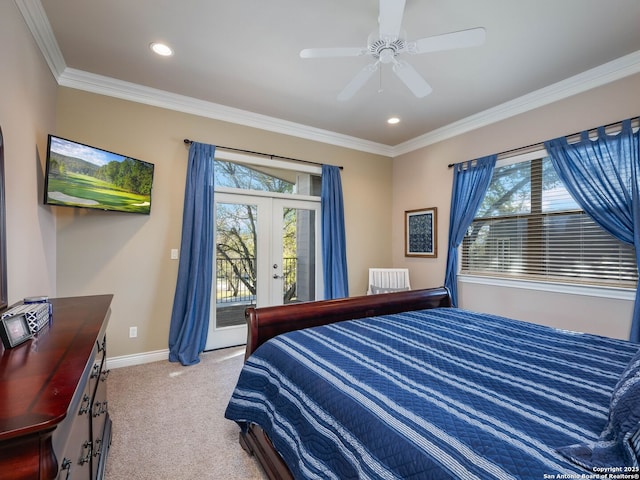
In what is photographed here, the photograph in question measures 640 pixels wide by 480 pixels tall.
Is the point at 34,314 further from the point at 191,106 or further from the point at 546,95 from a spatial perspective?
the point at 546,95

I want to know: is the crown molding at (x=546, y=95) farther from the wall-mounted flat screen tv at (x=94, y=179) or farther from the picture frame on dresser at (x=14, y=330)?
the picture frame on dresser at (x=14, y=330)

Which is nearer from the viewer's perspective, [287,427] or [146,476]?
[287,427]

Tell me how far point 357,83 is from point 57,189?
99.0 inches

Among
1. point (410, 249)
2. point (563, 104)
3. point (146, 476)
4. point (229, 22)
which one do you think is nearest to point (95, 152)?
point (229, 22)

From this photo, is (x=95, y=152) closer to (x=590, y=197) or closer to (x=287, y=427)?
(x=287, y=427)

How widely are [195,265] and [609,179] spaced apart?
4105 mm

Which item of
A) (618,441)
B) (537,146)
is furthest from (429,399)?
(537,146)

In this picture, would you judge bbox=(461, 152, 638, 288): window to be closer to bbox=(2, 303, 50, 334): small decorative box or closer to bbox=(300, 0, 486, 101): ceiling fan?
bbox=(300, 0, 486, 101): ceiling fan

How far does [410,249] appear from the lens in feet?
15.6

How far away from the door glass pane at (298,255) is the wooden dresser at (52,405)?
272 cm

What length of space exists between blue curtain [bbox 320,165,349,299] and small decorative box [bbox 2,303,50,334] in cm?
324

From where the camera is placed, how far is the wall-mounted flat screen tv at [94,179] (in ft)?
7.85

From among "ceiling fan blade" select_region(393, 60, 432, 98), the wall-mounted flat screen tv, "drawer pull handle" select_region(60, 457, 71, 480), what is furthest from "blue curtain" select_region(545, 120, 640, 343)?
the wall-mounted flat screen tv

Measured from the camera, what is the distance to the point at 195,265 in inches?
131
